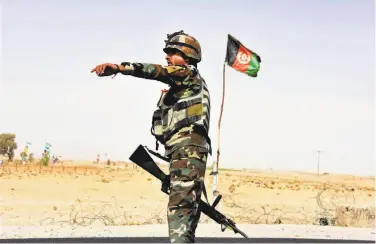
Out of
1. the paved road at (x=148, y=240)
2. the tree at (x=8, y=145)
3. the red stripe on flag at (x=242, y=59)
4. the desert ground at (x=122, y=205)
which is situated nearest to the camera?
the paved road at (x=148, y=240)

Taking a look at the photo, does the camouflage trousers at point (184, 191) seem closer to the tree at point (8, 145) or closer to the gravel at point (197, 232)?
the gravel at point (197, 232)

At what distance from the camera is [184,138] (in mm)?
5477

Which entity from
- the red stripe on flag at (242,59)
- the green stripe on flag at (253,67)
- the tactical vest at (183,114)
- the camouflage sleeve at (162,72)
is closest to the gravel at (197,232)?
the green stripe on flag at (253,67)

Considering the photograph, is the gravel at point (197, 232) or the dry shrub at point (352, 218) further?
the dry shrub at point (352, 218)

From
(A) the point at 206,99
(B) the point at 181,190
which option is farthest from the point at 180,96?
(B) the point at 181,190

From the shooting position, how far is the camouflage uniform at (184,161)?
17.8 ft

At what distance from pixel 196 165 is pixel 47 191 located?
24937 millimetres

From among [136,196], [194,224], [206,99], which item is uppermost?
[206,99]

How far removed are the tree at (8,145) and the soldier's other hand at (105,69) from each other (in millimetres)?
62154

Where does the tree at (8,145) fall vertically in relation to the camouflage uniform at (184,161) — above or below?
below

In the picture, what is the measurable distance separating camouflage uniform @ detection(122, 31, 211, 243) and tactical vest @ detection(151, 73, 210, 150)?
19 mm

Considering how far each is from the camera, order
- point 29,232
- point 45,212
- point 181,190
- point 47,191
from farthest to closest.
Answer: point 47,191
point 45,212
point 29,232
point 181,190

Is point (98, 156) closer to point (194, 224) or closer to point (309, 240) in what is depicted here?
point (309, 240)

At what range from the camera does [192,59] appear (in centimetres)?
573
